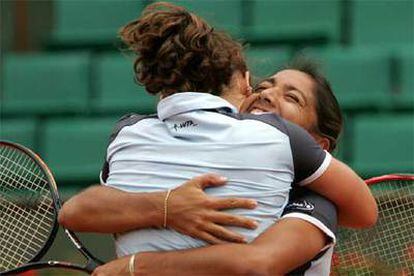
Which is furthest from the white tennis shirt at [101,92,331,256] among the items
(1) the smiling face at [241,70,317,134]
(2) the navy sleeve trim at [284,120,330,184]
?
(1) the smiling face at [241,70,317,134]

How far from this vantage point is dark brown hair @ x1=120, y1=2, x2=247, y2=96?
1.96 m

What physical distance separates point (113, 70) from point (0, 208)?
318cm

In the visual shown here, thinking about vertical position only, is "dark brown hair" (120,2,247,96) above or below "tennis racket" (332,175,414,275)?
above

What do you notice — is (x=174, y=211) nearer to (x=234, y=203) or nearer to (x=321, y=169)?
(x=234, y=203)

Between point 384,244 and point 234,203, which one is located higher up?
point 234,203

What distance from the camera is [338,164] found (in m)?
1.96

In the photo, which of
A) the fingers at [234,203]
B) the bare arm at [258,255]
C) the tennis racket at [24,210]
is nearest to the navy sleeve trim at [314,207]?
the bare arm at [258,255]

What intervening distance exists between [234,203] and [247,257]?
0.10 m

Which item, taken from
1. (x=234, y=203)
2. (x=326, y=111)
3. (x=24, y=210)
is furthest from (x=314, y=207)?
(x=24, y=210)

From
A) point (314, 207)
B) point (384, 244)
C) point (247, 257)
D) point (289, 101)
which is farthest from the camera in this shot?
point (384, 244)

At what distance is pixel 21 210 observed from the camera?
251cm

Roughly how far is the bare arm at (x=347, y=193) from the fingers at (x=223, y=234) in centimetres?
18

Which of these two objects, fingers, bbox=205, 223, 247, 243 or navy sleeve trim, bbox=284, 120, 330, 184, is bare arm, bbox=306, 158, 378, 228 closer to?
navy sleeve trim, bbox=284, 120, 330, 184

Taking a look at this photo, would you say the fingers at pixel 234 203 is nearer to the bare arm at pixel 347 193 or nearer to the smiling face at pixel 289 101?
the bare arm at pixel 347 193
